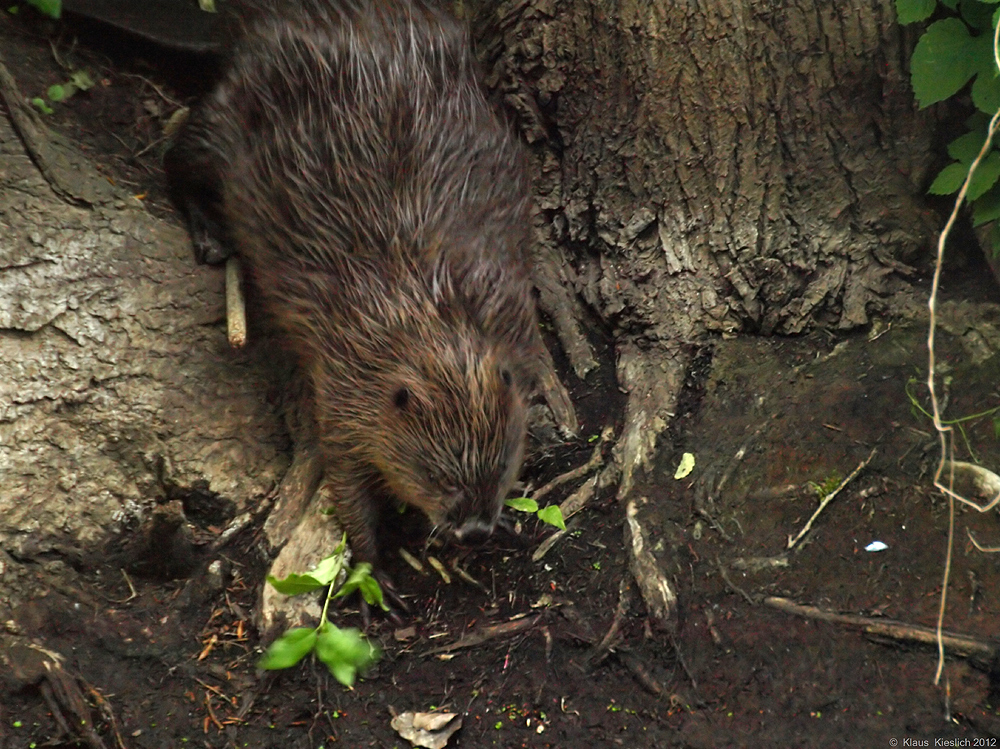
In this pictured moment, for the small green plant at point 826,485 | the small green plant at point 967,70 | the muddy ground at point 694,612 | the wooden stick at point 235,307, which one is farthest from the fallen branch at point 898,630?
the wooden stick at point 235,307

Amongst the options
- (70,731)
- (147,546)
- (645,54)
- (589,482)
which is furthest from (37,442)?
(645,54)

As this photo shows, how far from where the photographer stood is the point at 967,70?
2.65 m

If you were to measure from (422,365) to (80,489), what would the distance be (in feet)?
4.15

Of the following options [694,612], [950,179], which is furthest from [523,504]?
[950,179]

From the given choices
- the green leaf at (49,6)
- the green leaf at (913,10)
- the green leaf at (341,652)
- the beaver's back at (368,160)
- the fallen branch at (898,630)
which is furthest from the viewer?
the green leaf at (49,6)

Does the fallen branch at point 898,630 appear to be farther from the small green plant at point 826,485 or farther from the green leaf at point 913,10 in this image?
the green leaf at point 913,10

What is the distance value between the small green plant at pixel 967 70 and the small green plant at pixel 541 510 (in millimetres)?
1603

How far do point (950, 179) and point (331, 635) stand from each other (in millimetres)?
2397

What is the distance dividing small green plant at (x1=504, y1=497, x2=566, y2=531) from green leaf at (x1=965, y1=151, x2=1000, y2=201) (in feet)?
5.36

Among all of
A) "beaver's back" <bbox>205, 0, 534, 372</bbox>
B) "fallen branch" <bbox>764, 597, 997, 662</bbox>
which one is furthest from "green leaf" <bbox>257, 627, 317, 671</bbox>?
"fallen branch" <bbox>764, 597, 997, 662</bbox>

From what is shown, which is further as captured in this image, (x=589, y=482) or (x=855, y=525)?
(x=589, y=482)

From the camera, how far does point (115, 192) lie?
11.2 feet

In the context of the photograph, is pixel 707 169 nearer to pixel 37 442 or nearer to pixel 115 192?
pixel 115 192

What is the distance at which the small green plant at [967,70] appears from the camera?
8.57ft
